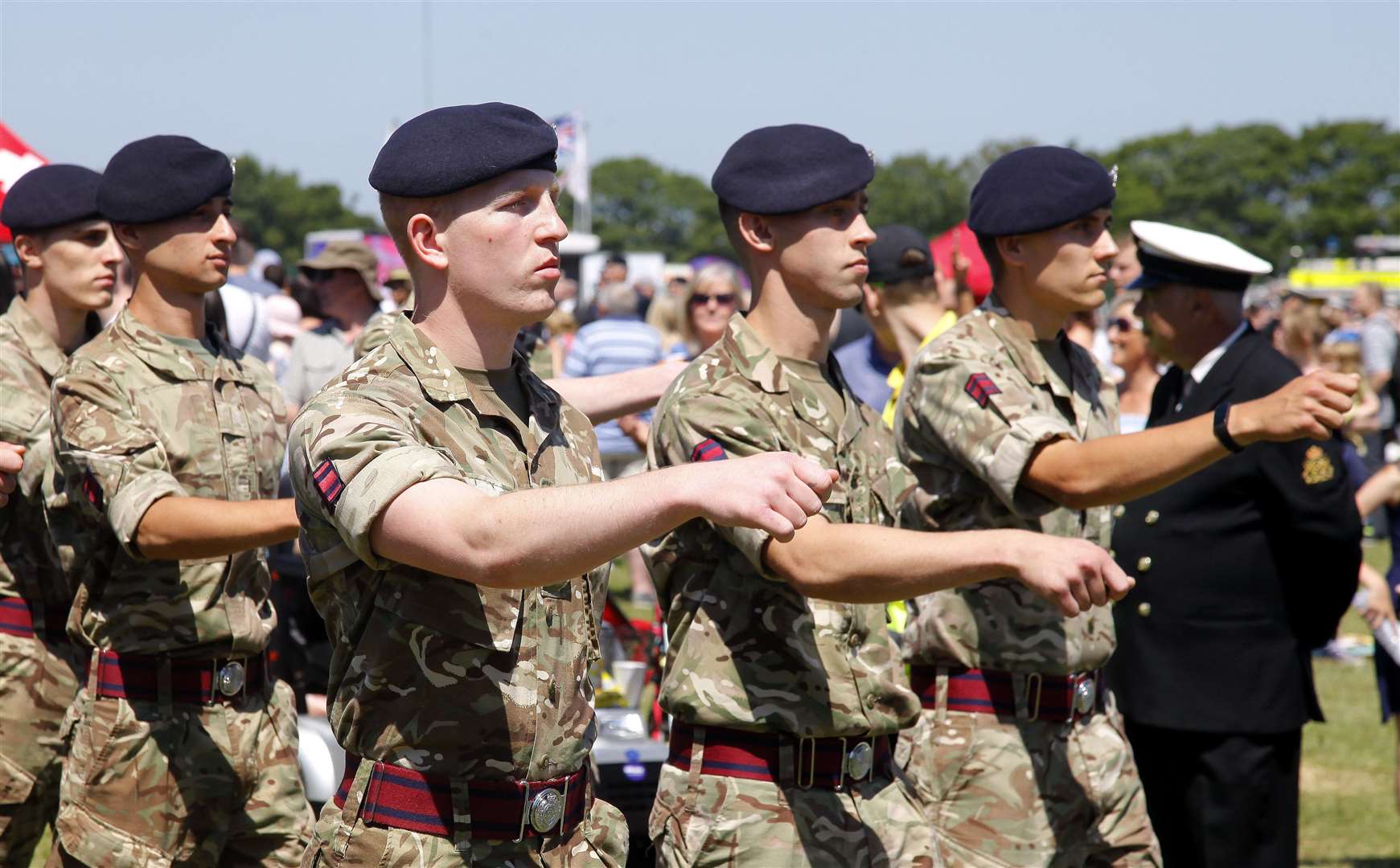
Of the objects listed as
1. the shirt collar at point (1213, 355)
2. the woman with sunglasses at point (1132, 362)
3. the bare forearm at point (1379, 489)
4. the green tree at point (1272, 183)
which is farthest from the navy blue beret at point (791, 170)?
the green tree at point (1272, 183)

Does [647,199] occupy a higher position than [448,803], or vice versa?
Answer: [448,803]

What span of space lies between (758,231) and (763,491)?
2011 mm

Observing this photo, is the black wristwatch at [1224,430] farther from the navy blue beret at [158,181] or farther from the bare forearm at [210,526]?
the navy blue beret at [158,181]

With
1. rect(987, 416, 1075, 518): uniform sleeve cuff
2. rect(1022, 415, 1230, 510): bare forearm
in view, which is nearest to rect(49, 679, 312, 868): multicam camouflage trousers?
rect(987, 416, 1075, 518): uniform sleeve cuff

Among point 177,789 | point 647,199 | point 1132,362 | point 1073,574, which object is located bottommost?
point 647,199

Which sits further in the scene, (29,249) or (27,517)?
(29,249)

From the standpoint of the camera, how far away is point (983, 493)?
13.9ft

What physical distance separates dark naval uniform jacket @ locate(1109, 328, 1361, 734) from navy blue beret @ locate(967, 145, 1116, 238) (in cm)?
129

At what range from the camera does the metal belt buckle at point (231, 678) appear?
438 centimetres

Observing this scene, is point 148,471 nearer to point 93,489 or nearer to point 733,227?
point 93,489

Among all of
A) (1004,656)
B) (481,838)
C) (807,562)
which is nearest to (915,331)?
(1004,656)

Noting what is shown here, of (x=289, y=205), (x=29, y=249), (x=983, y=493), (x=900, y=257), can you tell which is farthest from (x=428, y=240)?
(x=289, y=205)

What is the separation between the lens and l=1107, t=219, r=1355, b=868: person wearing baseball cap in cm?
524

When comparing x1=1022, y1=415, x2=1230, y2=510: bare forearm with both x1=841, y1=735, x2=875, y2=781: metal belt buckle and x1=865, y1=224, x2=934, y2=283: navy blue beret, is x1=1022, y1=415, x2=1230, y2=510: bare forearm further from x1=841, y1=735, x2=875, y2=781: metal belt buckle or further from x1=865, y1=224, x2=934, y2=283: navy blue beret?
x1=865, y1=224, x2=934, y2=283: navy blue beret
